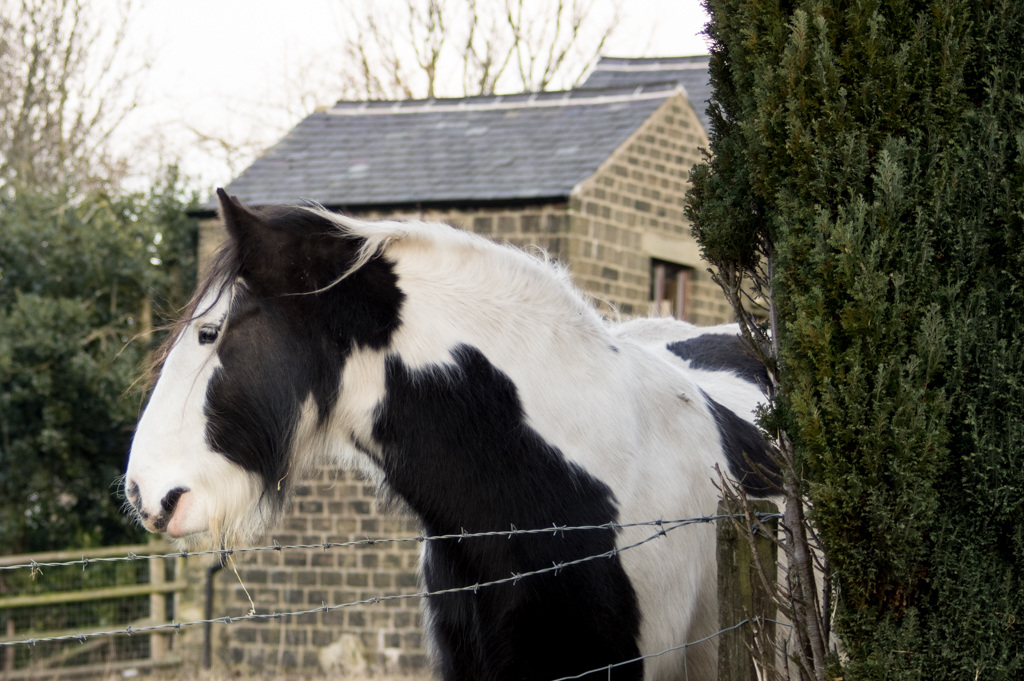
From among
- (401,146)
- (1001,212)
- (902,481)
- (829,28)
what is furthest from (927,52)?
(401,146)

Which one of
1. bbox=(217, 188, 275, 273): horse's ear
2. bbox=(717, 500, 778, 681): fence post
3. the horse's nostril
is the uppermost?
bbox=(217, 188, 275, 273): horse's ear

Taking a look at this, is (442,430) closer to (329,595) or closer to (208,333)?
(208,333)

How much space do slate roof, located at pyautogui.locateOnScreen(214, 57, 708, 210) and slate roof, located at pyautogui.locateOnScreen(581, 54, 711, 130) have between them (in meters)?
4.96

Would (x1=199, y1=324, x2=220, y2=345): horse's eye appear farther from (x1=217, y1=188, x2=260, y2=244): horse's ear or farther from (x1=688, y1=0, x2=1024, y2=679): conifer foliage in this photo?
(x1=688, y1=0, x2=1024, y2=679): conifer foliage

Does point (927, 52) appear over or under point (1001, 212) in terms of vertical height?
over

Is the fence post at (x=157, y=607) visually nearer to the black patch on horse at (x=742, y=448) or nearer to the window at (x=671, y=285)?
the window at (x=671, y=285)

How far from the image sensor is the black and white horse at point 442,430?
11.5ft

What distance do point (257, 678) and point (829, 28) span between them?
1141cm

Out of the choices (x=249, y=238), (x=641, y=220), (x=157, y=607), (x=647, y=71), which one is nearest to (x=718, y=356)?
(x=249, y=238)

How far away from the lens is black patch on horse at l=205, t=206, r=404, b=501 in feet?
11.8

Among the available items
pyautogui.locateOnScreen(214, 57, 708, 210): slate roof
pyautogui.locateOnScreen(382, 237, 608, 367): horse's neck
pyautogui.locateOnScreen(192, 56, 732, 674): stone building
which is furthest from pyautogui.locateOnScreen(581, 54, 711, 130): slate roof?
pyautogui.locateOnScreen(382, 237, 608, 367): horse's neck

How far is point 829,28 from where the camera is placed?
3074 mm

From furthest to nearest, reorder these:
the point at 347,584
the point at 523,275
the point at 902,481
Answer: the point at 347,584 < the point at 523,275 < the point at 902,481

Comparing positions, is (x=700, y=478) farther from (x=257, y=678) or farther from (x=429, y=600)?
(x=257, y=678)
